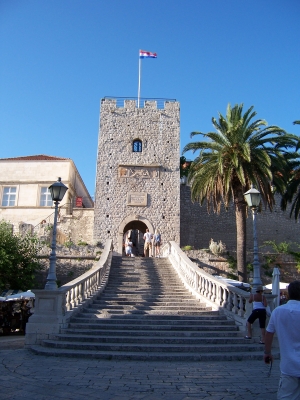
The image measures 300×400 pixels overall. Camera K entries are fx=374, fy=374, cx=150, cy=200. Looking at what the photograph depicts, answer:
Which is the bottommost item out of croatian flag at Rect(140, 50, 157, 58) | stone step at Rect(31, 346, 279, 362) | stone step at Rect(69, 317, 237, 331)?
stone step at Rect(31, 346, 279, 362)

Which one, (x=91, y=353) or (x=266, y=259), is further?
(x=266, y=259)

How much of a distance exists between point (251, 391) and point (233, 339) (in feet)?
11.1

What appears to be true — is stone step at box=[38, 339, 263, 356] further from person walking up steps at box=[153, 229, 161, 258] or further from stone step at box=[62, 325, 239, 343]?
person walking up steps at box=[153, 229, 161, 258]

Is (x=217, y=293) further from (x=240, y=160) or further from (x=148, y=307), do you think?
(x=240, y=160)

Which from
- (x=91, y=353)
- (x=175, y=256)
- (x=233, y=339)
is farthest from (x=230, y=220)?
(x=91, y=353)

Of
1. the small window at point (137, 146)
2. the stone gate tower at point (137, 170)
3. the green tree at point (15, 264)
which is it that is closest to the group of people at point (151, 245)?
the stone gate tower at point (137, 170)

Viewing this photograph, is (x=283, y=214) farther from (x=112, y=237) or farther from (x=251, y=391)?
(x=251, y=391)

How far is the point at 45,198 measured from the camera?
26812mm

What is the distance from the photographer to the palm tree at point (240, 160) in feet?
59.6

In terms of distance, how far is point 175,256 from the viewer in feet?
57.5

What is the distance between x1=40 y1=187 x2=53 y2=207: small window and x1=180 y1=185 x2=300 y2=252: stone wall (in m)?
9.81

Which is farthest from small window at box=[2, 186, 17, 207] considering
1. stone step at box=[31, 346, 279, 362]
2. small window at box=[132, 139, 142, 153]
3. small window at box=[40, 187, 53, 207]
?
stone step at box=[31, 346, 279, 362]

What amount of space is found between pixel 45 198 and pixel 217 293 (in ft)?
61.4

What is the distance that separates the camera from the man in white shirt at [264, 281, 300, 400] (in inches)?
130
